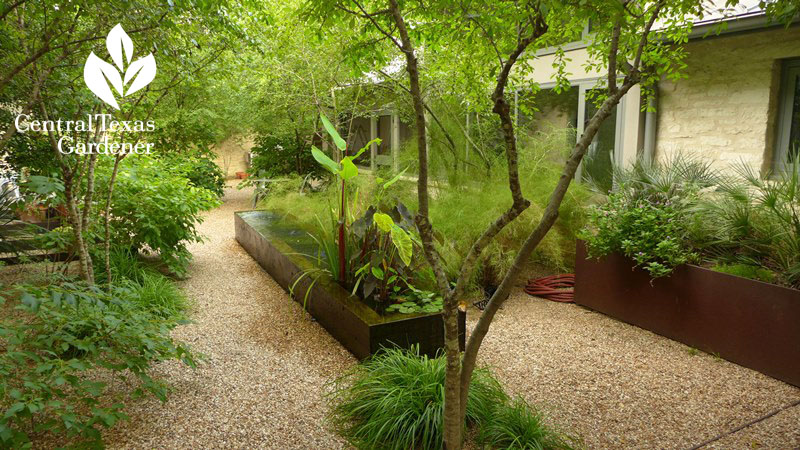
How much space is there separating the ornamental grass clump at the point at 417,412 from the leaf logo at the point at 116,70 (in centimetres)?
284

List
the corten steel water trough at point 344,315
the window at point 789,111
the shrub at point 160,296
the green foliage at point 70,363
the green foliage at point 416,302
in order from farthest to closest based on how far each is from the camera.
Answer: the window at point 789,111 → the shrub at point 160,296 → the green foliage at point 416,302 → the corten steel water trough at point 344,315 → the green foliage at point 70,363

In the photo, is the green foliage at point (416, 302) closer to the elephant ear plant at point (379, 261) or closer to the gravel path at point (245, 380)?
the elephant ear plant at point (379, 261)

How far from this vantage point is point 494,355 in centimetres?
390

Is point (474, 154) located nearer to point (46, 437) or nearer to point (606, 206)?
point (606, 206)

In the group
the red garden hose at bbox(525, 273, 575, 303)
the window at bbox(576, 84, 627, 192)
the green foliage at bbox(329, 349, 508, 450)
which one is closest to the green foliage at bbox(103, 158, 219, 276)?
the green foliage at bbox(329, 349, 508, 450)

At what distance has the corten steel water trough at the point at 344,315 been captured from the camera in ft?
11.8

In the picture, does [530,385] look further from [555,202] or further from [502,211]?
[502,211]

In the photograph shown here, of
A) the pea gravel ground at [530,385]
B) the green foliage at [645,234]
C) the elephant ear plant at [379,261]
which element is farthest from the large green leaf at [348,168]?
the green foliage at [645,234]

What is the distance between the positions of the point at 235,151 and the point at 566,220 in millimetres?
13472

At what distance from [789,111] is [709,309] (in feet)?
10.2

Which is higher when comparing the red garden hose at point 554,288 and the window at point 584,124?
the window at point 584,124

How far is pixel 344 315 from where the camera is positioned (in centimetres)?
394

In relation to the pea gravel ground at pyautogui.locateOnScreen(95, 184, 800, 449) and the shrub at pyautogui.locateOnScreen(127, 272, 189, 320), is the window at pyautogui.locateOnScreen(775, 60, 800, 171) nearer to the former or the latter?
the pea gravel ground at pyautogui.locateOnScreen(95, 184, 800, 449)

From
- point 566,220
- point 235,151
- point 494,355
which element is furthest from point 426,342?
point 235,151
